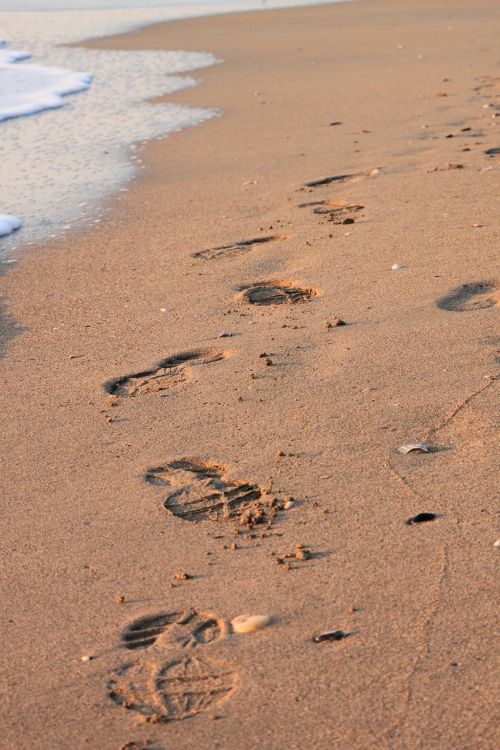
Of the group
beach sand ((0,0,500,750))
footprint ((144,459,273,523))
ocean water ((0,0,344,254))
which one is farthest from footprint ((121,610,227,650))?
ocean water ((0,0,344,254))

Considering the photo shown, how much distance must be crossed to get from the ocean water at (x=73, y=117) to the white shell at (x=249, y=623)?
134 inches

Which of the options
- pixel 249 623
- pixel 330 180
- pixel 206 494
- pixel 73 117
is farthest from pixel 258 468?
pixel 73 117

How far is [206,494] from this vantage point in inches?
119

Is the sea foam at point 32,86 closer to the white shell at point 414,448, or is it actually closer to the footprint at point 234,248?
the footprint at point 234,248

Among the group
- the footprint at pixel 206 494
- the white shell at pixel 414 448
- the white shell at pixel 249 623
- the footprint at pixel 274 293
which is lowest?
the white shell at pixel 249 623

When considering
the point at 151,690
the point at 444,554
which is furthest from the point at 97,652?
the point at 444,554

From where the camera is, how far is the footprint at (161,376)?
3756mm

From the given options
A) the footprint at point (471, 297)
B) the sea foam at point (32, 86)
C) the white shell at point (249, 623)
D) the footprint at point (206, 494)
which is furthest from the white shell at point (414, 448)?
the sea foam at point (32, 86)

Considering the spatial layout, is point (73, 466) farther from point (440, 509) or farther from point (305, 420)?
point (440, 509)

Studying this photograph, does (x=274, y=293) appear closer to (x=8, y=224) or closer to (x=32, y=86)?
(x=8, y=224)

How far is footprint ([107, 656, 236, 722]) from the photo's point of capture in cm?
223

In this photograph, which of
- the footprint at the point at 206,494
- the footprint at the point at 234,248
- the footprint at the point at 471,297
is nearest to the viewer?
the footprint at the point at 206,494

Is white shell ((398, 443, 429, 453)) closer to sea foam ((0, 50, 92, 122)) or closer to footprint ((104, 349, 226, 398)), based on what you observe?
footprint ((104, 349, 226, 398))

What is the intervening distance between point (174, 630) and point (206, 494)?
2.01 feet
